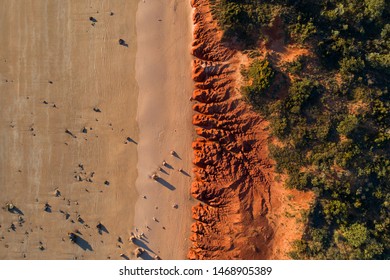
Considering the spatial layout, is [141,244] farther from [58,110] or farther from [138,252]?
[58,110]

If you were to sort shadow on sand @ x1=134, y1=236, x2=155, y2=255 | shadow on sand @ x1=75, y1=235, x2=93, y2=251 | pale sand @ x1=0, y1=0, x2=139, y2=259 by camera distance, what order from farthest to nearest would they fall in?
shadow on sand @ x1=134, y1=236, x2=155, y2=255 → shadow on sand @ x1=75, y1=235, x2=93, y2=251 → pale sand @ x1=0, y1=0, x2=139, y2=259

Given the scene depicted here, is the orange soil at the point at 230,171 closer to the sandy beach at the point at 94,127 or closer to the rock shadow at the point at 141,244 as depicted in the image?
the sandy beach at the point at 94,127

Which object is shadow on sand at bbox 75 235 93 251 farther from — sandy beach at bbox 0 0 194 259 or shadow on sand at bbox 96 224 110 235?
shadow on sand at bbox 96 224 110 235

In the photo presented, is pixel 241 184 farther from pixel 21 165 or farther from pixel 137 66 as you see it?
pixel 21 165

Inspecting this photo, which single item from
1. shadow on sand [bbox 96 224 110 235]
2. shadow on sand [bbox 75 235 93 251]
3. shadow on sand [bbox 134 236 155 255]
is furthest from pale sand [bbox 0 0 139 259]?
shadow on sand [bbox 134 236 155 255]

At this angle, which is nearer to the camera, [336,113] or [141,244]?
[336,113]

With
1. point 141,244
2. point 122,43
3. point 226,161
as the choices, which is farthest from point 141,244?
point 122,43
